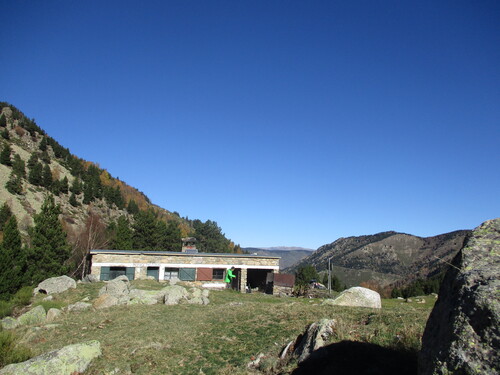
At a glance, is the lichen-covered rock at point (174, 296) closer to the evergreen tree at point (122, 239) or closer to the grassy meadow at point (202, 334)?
the grassy meadow at point (202, 334)

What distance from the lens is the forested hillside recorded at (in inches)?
1358

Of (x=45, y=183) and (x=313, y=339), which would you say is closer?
(x=313, y=339)

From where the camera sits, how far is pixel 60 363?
944cm

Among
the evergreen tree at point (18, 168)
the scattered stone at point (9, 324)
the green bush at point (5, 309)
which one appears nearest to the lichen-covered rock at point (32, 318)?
the scattered stone at point (9, 324)

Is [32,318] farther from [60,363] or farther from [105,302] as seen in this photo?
[60,363]

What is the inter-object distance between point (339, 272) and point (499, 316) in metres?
137

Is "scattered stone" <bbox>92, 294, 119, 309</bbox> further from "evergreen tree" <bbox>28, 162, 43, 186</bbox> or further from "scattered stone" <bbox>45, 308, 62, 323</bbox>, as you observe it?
"evergreen tree" <bbox>28, 162, 43, 186</bbox>

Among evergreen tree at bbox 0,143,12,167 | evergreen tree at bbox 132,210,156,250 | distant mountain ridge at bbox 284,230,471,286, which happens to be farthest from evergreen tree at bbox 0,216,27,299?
distant mountain ridge at bbox 284,230,471,286

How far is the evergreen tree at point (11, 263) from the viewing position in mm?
29484

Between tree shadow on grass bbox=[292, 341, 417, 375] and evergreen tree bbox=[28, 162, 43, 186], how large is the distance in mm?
85261

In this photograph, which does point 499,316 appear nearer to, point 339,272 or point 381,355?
point 381,355

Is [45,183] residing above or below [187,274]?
above

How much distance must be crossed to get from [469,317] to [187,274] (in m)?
36.0

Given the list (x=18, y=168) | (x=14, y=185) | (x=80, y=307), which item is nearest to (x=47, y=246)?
(x=80, y=307)
